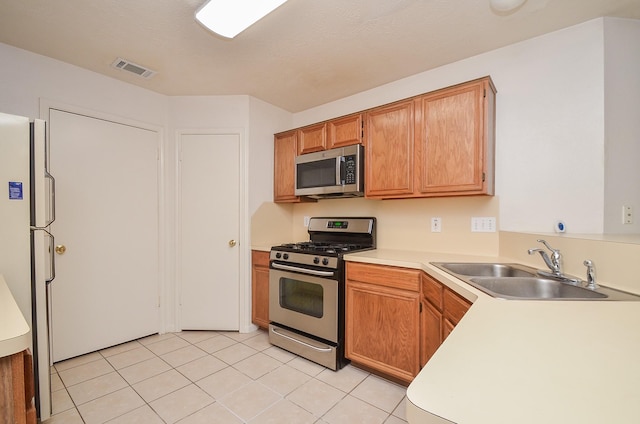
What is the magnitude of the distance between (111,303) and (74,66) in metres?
1.99

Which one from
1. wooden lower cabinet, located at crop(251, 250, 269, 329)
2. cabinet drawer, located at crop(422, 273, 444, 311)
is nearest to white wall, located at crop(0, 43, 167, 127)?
wooden lower cabinet, located at crop(251, 250, 269, 329)

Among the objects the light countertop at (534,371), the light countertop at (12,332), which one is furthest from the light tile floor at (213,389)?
the light countertop at (534,371)

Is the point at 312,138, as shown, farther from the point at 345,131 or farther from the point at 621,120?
the point at 621,120

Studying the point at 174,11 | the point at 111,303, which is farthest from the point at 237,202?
the point at 174,11

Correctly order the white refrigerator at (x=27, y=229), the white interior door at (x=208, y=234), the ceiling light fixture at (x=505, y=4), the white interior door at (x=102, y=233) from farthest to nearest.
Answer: the white interior door at (x=208, y=234) → the white interior door at (x=102, y=233) → the ceiling light fixture at (x=505, y=4) → the white refrigerator at (x=27, y=229)

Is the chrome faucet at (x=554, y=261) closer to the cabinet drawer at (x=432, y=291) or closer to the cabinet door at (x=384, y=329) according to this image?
the cabinet drawer at (x=432, y=291)

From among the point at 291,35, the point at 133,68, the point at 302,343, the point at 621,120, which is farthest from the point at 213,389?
the point at 621,120

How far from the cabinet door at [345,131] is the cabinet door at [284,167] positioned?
47cm

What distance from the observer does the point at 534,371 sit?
0.54 m

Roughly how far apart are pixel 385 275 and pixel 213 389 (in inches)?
54.2

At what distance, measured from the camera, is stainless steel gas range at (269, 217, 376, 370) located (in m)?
2.18

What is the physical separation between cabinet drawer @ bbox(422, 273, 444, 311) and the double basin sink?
3.8 inches

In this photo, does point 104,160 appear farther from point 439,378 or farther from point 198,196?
point 439,378

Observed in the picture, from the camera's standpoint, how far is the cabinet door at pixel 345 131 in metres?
2.50
